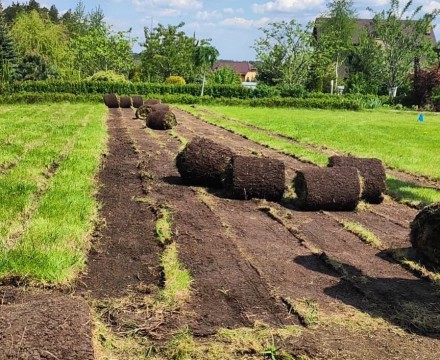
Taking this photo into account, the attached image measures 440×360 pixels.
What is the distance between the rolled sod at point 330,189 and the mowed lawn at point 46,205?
134 inches

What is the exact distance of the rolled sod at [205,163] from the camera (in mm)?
10375

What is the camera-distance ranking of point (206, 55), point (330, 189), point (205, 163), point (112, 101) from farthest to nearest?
point (206, 55), point (112, 101), point (205, 163), point (330, 189)

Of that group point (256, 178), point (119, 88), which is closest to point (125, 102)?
point (119, 88)

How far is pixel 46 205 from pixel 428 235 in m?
5.30

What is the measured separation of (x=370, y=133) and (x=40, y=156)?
15808 millimetres

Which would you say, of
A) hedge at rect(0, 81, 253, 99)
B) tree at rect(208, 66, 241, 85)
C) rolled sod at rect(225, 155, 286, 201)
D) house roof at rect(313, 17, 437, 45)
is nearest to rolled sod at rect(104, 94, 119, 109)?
hedge at rect(0, 81, 253, 99)

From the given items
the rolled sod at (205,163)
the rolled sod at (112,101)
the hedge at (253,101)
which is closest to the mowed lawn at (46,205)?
the rolled sod at (205,163)

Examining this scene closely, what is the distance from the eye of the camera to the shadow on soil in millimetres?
4918

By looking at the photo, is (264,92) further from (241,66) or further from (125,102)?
(241,66)

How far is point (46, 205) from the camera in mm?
8188

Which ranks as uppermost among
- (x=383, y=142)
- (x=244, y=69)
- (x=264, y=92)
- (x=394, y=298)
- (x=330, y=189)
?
(x=244, y=69)

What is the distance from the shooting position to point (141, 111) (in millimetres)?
26219

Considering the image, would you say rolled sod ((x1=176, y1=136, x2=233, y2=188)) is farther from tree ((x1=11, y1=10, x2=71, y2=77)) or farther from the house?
the house

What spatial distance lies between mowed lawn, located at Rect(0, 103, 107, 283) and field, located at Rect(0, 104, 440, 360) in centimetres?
4
